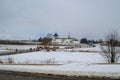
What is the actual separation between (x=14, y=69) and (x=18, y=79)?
5307 mm

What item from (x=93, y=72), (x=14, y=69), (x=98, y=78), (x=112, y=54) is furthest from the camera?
(x=112, y=54)

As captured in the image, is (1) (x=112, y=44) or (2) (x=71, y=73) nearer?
(2) (x=71, y=73)

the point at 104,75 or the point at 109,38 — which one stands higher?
the point at 109,38

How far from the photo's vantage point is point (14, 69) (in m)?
19.2

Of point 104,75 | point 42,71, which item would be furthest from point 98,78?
point 42,71

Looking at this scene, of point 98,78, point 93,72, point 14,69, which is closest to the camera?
point 98,78

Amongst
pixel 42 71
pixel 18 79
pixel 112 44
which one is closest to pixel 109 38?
pixel 112 44

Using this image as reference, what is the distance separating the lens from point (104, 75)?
45.8 feet

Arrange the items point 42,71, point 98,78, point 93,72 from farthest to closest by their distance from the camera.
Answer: point 42,71 → point 93,72 → point 98,78

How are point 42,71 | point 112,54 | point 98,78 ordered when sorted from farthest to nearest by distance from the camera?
point 112,54
point 42,71
point 98,78

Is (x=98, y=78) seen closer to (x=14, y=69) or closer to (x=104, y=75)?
(x=104, y=75)

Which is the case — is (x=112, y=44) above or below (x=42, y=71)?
above

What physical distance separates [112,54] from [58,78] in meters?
16.1

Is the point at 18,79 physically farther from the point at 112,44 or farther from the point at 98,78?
the point at 112,44
